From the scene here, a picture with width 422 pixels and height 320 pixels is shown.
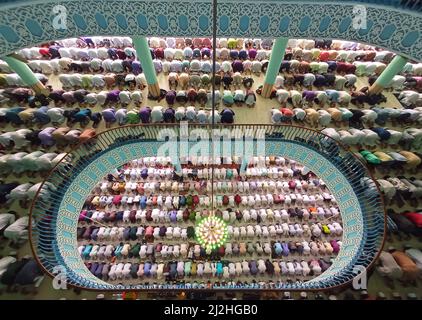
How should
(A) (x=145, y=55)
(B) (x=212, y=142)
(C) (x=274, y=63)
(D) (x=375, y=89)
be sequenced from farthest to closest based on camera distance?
(D) (x=375, y=89), (C) (x=274, y=63), (A) (x=145, y=55), (B) (x=212, y=142)

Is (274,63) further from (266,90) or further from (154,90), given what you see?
(154,90)

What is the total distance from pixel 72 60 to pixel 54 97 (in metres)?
1.94

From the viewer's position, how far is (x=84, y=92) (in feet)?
28.0

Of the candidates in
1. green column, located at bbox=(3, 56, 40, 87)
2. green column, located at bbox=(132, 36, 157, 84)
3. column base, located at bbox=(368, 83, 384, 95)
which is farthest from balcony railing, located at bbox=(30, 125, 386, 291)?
column base, located at bbox=(368, 83, 384, 95)

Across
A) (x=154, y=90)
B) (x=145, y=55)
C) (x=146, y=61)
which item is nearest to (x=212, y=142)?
(x=145, y=55)

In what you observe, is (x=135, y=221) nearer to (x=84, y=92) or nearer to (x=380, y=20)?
(x=84, y=92)

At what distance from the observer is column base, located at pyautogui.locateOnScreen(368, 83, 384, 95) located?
8540 mm

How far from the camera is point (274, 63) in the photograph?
7.28 metres

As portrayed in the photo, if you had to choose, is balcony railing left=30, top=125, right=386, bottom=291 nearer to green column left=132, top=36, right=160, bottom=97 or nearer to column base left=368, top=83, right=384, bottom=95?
green column left=132, top=36, right=160, bottom=97

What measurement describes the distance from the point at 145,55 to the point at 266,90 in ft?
12.2

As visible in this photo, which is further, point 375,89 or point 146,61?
point 375,89

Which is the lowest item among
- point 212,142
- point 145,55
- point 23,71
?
point 212,142

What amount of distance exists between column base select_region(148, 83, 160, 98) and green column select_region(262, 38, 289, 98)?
327cm

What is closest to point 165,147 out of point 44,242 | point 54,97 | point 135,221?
point 135,221
